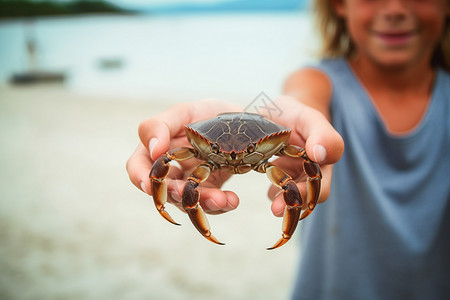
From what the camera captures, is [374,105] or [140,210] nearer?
[374,105]

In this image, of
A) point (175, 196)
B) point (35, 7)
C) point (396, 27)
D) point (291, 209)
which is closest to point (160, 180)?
point (175, 196)

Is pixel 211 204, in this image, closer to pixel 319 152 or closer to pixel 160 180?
pixel 160 180

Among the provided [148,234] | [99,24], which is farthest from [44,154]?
[99,24]

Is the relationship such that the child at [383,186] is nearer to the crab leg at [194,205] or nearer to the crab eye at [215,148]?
the crab eye at [215,148]

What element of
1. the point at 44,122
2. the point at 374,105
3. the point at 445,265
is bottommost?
the point at 44,122

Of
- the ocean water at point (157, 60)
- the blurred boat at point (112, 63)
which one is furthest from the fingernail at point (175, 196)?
the blurred boat at point (112, 63)

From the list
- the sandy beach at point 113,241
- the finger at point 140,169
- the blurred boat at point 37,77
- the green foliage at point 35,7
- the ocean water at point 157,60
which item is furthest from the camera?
the green foliage at point 35,7

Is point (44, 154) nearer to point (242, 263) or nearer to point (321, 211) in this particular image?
point (242, 263)
